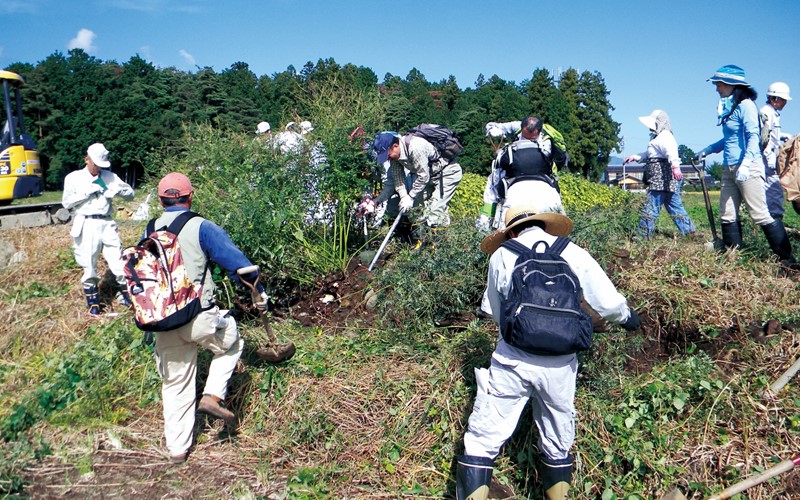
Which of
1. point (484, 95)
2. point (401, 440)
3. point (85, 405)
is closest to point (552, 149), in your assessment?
point (401, 440)

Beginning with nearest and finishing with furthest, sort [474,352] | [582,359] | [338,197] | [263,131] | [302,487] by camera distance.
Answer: [302,487]
[582,359]
[474,352]
[338,197]
[263,131]

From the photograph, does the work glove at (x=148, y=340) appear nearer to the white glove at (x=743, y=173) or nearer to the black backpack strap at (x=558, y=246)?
the black backpack strap at (x=558, y=246)

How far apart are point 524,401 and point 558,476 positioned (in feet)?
1.52

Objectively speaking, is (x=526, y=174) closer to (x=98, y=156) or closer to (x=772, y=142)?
(x=772, y=142)

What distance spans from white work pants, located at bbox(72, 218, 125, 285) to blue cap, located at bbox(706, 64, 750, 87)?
633 cm

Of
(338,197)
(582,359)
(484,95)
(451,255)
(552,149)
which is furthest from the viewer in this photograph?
(484,95)

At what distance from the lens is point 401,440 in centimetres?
412

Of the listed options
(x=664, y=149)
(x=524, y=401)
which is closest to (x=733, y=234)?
(x=664, y=149)

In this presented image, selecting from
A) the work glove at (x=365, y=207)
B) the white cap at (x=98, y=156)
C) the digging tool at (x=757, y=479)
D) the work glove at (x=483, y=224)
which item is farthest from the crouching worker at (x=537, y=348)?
the white cap at (x=98, y=156)

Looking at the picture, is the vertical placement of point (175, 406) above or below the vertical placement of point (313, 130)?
below

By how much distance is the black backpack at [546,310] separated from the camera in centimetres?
292

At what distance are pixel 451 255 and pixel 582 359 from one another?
153 centimetres

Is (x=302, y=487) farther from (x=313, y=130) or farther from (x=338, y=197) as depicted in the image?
(x=313, y=130)

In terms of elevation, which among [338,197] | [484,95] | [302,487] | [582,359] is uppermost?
[484,95]
